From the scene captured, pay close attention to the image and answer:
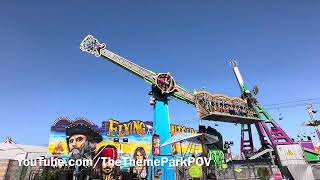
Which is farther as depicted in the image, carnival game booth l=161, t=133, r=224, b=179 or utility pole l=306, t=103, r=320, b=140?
utility pole l=306, t=103, r=320, b=140

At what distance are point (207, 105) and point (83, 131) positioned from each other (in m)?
17.7

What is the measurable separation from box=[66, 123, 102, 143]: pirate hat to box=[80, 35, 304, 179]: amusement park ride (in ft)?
44.0

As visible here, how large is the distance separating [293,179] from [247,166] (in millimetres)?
3669

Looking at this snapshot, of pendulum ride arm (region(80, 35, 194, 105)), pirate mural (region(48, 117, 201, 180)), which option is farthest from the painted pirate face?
→ pendulum ride arm (region(80, 35, 194, 105))

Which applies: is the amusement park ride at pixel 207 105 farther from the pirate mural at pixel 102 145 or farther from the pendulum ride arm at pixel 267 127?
the pirate mural at pixel 102 145

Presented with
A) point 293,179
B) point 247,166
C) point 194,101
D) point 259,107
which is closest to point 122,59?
point 194,101

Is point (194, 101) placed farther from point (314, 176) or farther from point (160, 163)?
point (314, 176)

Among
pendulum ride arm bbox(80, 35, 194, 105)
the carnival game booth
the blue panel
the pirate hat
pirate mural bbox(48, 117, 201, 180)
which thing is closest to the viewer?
the carnival game booth

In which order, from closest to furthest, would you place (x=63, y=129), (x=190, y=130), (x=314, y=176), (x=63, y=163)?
(x=314, y=176), (x=63, y=163), (x=63, y=129), (x=190, y=130)

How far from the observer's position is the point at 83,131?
37.1 metres

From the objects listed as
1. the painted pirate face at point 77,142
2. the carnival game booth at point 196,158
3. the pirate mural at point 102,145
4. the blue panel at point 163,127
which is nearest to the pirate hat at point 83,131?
the pirate mural at point 102,145

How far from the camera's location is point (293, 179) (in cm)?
1992

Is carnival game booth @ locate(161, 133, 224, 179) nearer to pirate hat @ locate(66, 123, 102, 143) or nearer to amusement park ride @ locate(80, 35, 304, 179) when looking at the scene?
amusement park ride @ locate(80, 35, 304, 179)

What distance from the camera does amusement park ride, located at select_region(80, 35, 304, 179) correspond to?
Result: 2731 centimetres
